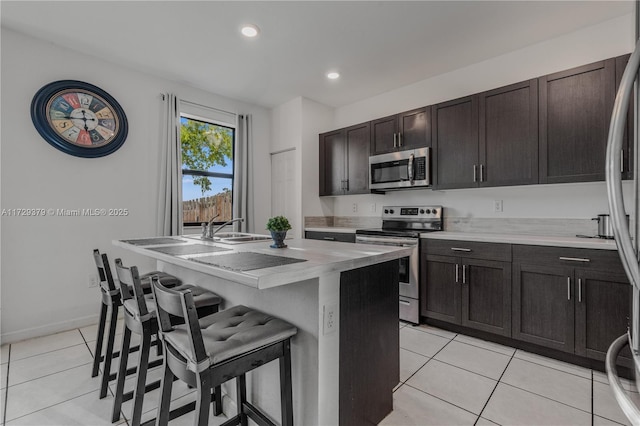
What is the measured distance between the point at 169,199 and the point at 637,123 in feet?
12.6

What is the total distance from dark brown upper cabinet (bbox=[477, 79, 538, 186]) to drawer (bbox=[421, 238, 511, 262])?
63 centimetres

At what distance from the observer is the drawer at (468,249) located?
266cm

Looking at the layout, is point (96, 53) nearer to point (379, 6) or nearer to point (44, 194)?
point (44, 194)

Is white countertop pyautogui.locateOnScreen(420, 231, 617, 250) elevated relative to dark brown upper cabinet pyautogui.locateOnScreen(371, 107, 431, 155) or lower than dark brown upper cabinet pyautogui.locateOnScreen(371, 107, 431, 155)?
lower

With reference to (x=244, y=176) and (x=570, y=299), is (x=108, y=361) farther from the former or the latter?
(x=570, y=299)

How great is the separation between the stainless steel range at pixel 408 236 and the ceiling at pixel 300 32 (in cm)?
162

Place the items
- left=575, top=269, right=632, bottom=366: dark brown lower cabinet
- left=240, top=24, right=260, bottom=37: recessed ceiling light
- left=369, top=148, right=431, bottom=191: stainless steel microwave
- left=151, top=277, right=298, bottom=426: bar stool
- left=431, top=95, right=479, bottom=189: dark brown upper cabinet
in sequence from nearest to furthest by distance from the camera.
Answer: left=151, top=277, right=298, bottom=426: bar stool, left=575, top=269, right=632, bottom=366: dark brown lower cabinet, left=240, top=24, right=260, bottom=37: recessed ceiling light, left=431, top=95, right=479, bottom=189: dark brown upper cabinet, left=369, top=148, right=431, bottom=191: stainless steel microwave

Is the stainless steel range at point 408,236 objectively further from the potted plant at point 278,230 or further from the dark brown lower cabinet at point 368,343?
the potted plant at point 278,230

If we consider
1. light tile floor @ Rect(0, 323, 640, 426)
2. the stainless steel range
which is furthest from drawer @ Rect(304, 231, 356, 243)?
light tile floor @ Rect(0, 323, 640, 426)

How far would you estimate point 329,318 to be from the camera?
1.42 metres

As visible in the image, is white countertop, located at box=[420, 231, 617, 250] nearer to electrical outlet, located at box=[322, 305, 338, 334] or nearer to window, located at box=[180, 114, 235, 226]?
electrical outlet, located at box=[322, 305, 338, 334]

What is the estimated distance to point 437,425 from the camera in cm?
171

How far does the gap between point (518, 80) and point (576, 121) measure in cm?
85

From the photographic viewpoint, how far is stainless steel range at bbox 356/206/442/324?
10.4ft
